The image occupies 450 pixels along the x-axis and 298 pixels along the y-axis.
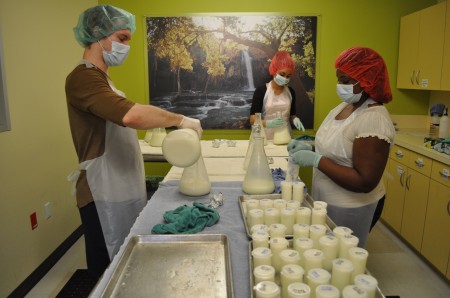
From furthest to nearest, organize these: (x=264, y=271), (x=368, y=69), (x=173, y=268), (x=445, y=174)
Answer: (x=445, y=174) < (x=368, y=69) < (x=173, y=268) < (x=264, y=271)

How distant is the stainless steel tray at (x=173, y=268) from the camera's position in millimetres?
889

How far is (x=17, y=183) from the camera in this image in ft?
7.46

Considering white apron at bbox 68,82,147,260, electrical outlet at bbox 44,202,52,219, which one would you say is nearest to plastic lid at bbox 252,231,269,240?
white apron at bbox 68,82,147,260

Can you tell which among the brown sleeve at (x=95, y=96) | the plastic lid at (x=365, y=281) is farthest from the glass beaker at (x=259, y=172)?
the plastic lid at (x=365, y=281)

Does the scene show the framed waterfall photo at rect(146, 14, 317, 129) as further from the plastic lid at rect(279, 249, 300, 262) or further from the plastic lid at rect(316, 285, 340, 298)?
the plastic lid at rect(316, 285, 340, 298)

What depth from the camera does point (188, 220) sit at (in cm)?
126

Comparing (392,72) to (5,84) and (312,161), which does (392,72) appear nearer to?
(312,161)

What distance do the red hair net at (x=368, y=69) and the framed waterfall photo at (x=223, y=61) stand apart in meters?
2.23

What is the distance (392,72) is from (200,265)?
3497 mm

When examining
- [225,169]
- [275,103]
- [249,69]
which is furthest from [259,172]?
[249,69]

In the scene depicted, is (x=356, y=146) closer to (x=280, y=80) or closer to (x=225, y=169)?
(x=225, y=169)

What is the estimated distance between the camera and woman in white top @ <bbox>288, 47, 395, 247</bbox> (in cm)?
143

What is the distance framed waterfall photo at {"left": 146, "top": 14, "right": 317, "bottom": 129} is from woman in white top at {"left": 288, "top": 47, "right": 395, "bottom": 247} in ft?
6.91

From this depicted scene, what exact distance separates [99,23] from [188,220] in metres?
0.95
